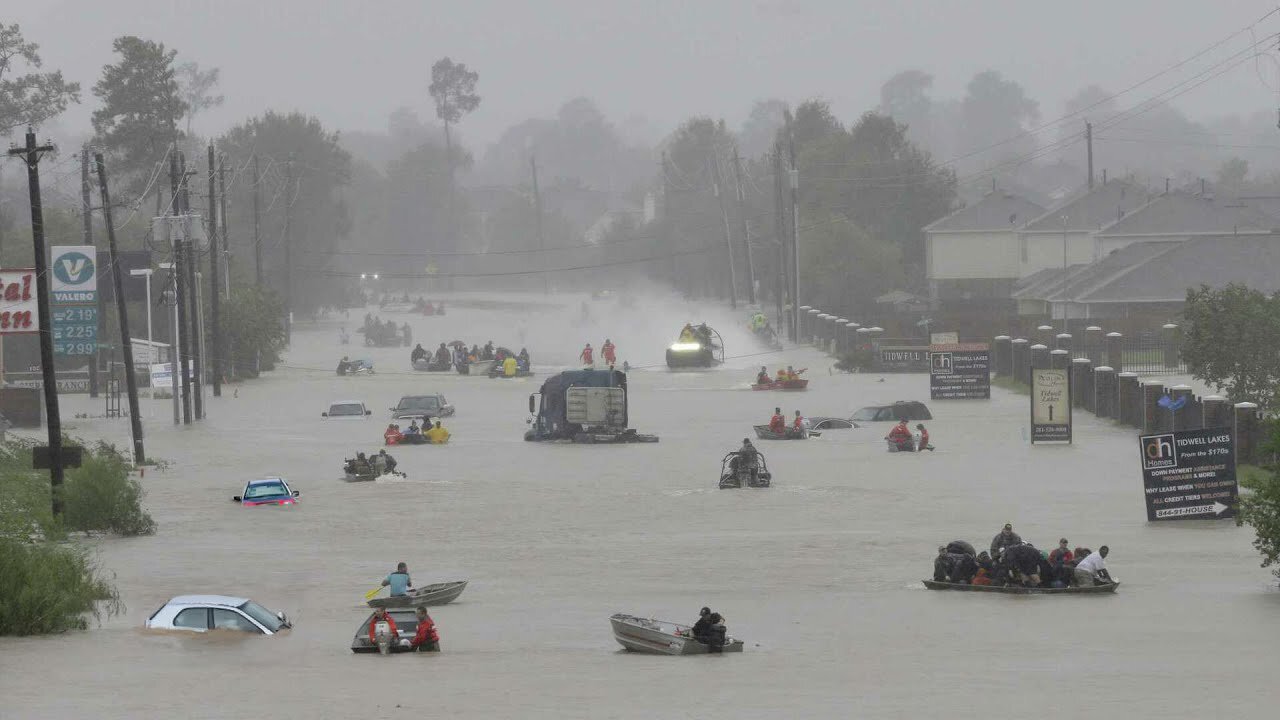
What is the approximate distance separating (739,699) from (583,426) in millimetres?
37868

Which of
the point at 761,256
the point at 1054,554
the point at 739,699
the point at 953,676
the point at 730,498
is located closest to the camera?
the point at 739,699

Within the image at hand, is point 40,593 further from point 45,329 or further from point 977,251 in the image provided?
point 977,251

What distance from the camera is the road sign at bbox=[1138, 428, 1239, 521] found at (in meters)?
37.8

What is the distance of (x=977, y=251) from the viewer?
118m

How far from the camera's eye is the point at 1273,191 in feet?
595

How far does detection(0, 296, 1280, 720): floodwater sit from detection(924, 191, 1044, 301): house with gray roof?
51752 mm

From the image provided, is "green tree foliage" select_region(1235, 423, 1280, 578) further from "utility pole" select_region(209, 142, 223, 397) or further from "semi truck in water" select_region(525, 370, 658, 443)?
"utility pole" select_region(209, 142, 223, 397)

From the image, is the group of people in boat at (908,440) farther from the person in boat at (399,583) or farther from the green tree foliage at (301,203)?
the green tree foliage at (301,203)

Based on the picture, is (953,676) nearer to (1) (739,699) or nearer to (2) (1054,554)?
(1) (739,699)

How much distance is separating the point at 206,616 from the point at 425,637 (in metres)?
3.08

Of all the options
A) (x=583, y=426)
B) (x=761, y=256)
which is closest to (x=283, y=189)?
(x=761, y=256)

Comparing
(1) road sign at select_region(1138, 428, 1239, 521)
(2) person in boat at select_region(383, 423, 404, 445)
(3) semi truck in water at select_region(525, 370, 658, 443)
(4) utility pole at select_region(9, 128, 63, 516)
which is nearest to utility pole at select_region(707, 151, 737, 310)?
(3) semi truck in water at select_region(525, 370, 658, 443)

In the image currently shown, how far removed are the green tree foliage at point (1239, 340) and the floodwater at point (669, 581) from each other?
3.32 meters

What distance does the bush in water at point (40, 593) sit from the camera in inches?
1048
